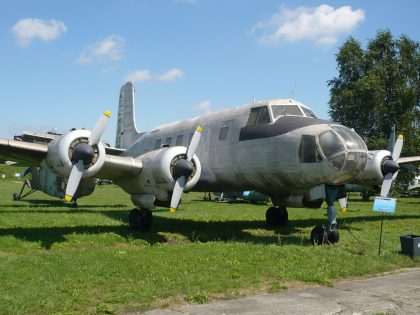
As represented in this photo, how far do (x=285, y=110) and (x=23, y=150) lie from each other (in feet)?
25.1

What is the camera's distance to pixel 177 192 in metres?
12.5

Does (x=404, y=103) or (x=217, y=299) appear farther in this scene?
(x=404, y=103)

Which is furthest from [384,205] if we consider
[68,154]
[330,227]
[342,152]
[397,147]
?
[68,154]

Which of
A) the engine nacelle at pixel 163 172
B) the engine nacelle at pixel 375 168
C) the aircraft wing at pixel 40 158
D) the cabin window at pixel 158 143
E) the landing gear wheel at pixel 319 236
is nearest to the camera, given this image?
the landing gear wheel at pixel 319 236

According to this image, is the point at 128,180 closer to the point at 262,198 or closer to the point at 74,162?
the point at 74,162

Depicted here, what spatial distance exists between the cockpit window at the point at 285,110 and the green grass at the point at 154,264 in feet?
12.3

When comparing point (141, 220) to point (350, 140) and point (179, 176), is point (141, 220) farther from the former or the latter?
point (350, 140)

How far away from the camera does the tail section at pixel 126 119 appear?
76.5 ft

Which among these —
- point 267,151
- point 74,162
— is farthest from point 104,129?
point 267,151

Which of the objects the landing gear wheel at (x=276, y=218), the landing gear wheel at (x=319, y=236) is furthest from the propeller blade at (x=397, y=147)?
the landing gear wheel at (x=319, y=236)

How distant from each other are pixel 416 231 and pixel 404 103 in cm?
3231

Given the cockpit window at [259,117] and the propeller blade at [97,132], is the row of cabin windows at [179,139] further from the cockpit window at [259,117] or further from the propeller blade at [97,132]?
the propeller blade at [97,132]

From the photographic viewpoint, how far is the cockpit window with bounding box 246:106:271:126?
43.7 ft

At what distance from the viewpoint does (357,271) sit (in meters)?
9.16
